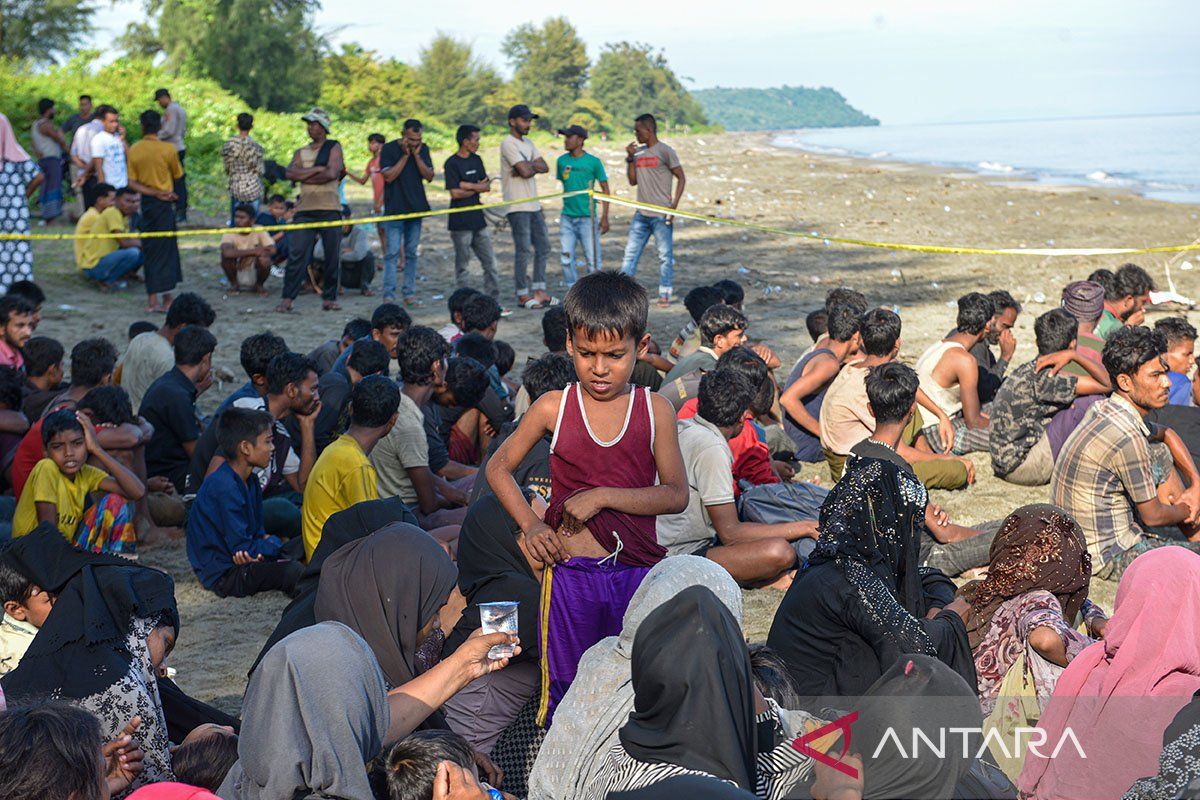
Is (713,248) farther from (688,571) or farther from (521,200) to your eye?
(688,571)

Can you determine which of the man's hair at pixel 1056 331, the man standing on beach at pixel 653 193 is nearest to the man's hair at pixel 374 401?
the man's hair at pixel 1056 331

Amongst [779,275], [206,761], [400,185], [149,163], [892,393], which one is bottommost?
[206,761]

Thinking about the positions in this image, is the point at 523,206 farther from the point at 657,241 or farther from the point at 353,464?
the point at 353,464

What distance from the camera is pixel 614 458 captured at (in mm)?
3896

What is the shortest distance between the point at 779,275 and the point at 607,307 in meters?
10.8

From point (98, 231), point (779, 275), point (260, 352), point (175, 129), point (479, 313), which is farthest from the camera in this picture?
point (175, 129)

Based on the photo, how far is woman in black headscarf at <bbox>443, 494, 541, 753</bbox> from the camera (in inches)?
164

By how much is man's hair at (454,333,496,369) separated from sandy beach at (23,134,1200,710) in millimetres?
2039

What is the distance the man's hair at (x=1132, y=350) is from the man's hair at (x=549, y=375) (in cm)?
274

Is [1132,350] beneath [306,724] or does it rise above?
above

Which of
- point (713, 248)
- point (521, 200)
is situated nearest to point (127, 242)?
point (521, 200)

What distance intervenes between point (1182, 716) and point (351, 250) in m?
11.2

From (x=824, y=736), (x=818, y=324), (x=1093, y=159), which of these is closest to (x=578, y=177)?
(x=818, y=324)

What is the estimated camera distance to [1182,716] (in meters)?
2.96
